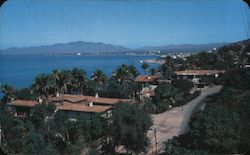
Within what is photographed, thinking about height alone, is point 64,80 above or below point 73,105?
above

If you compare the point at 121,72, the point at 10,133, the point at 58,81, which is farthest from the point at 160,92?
the point at 10,133

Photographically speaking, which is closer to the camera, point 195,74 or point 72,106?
point 72,106

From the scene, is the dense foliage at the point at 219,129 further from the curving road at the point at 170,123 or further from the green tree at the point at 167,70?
the green tree at the point at 167,70

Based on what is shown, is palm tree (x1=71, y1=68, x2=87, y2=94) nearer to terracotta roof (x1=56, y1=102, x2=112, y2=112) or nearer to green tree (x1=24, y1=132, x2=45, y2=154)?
terracotta roof (x1=56, y1=102, x2=112, y2=112)

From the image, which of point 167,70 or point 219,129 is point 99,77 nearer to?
point 167,70

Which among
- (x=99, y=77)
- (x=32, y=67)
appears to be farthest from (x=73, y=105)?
(x=32, y=67)

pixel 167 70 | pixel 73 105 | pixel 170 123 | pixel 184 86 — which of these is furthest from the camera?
pixel 167 70
